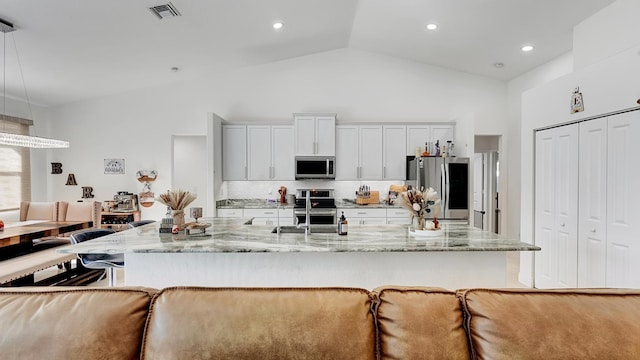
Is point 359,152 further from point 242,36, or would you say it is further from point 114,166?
point 114,166

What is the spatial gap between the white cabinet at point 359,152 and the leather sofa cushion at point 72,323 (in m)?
4.49

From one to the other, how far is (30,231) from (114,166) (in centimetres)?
240

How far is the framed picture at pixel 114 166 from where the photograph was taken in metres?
5.77

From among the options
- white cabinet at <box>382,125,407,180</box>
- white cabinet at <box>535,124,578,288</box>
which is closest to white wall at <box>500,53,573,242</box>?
white cabinet at <box>382,125,407,180</box>

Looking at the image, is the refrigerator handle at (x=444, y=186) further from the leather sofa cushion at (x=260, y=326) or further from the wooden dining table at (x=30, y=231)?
the wooden dining table at (x=30, y=231)

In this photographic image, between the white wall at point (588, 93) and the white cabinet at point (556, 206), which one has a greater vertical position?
the white wall at point (588, 93)

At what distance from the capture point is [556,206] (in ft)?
11.1

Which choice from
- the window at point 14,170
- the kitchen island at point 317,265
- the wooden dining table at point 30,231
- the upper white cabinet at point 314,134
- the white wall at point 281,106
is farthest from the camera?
the white wall at point 281,106

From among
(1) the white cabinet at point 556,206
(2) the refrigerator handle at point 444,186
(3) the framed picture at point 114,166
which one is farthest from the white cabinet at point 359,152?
(3) the framed picture at point 114,166

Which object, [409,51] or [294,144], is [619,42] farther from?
[294,144]

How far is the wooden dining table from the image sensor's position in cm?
331

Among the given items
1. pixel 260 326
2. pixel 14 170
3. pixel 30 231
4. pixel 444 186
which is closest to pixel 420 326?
pixel 260 326

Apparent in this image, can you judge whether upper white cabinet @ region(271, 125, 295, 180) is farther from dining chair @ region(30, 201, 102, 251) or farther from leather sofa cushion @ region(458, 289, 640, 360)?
leather sofa cushion @ region(458, 289, 640, 360)

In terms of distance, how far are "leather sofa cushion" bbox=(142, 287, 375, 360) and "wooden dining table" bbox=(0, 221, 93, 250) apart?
3.28m
